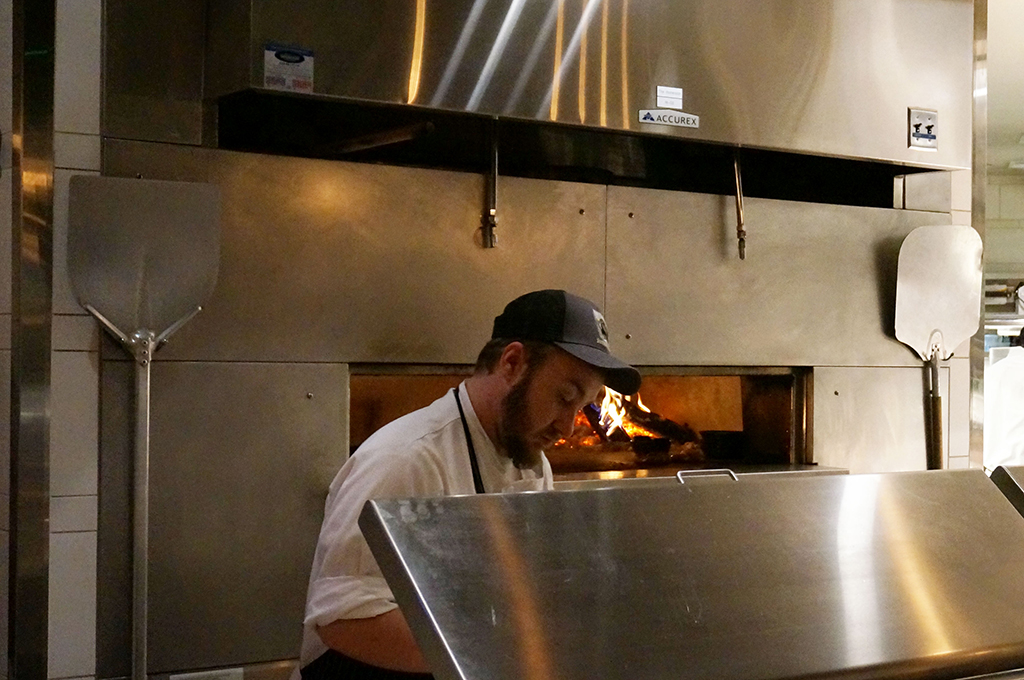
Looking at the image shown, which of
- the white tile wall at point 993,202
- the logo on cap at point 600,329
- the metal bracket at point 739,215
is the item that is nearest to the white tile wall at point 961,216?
the metal bracket at point 739,215

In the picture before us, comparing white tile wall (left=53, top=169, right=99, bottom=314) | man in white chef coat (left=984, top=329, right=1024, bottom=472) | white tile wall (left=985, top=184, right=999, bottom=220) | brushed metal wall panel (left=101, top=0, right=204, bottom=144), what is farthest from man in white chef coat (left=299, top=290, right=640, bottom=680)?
white tile wall (left=985, top=184, right=999, bottom=220)

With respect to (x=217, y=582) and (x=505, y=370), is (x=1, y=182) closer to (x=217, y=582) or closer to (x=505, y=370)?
(x=217, y=582)

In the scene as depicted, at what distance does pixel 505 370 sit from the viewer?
67.9 inches

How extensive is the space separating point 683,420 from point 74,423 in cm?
161

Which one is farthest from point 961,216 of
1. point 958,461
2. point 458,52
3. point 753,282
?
point 458,52

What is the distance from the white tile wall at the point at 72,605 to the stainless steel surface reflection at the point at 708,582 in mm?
1230

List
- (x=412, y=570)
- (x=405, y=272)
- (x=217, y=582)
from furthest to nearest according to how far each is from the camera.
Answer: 1. (x=405, y=272)
2. (x=217, y=582)
3. (x=412, y=570)

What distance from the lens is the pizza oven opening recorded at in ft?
8.62

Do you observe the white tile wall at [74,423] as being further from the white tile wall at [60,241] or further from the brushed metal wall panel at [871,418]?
the brushed metal wall panel at [871,418]

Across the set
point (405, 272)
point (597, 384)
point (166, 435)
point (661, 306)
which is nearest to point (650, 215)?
point (661, 306)

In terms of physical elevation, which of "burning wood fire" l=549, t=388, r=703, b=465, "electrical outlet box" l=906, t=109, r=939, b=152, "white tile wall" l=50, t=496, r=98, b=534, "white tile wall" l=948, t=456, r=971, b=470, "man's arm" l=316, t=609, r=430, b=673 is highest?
"electrical outlet box" l=906, t=109, r=939, b=152

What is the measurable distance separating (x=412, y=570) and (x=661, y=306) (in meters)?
1.75

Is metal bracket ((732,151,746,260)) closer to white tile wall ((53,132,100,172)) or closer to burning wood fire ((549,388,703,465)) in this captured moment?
burning wood fire ((549,388,703,465))

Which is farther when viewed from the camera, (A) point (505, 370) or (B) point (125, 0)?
(B) point (125, 0)
